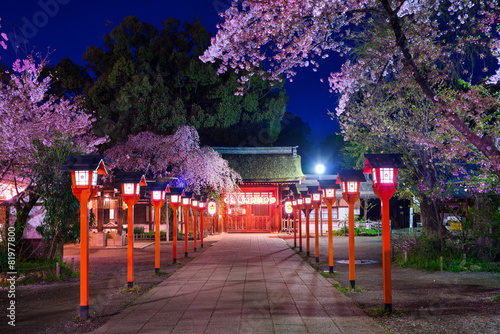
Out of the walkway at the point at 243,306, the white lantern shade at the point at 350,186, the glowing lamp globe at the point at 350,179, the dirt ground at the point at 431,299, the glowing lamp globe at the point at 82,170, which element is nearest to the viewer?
the walkway at the point at 243,306

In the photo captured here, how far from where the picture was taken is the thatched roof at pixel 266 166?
30297mm

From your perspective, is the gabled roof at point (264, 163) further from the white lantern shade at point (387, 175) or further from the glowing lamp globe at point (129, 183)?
the white lantern shade at point (387, 175)

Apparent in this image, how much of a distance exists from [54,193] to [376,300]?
28.5ft

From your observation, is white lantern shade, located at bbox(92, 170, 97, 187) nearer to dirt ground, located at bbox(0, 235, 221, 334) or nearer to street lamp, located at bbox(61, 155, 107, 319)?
street lamp, located at bbox(61, 155, 107, 319)

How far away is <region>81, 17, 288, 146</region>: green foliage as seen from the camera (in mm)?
23625

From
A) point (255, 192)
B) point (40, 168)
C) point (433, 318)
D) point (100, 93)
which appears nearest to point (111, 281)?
point (40, 168)

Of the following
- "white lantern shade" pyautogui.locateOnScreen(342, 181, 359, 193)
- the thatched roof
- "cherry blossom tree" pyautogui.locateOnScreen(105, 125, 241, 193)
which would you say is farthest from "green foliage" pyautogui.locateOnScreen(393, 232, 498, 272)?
the thatched roof

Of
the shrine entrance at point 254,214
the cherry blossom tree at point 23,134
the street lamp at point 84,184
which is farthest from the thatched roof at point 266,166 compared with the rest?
the street lamp at point 84,184

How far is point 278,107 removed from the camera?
30.2 m

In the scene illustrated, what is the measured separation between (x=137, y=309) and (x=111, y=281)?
150 inches

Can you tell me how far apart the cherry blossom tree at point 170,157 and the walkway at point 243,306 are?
10.7 meters

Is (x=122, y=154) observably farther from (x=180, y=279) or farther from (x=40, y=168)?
(x=180, y=279)

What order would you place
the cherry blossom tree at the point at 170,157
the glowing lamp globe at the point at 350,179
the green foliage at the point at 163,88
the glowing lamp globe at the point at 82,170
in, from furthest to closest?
the green foliage at the point at 163,88
the cherry blossom tree at the point at 170,157
the glowing lamp globe at the point at 350,179
the glowing lamp globe at the point at 82,170

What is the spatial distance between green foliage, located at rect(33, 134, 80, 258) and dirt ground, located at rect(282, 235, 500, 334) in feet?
24.7
